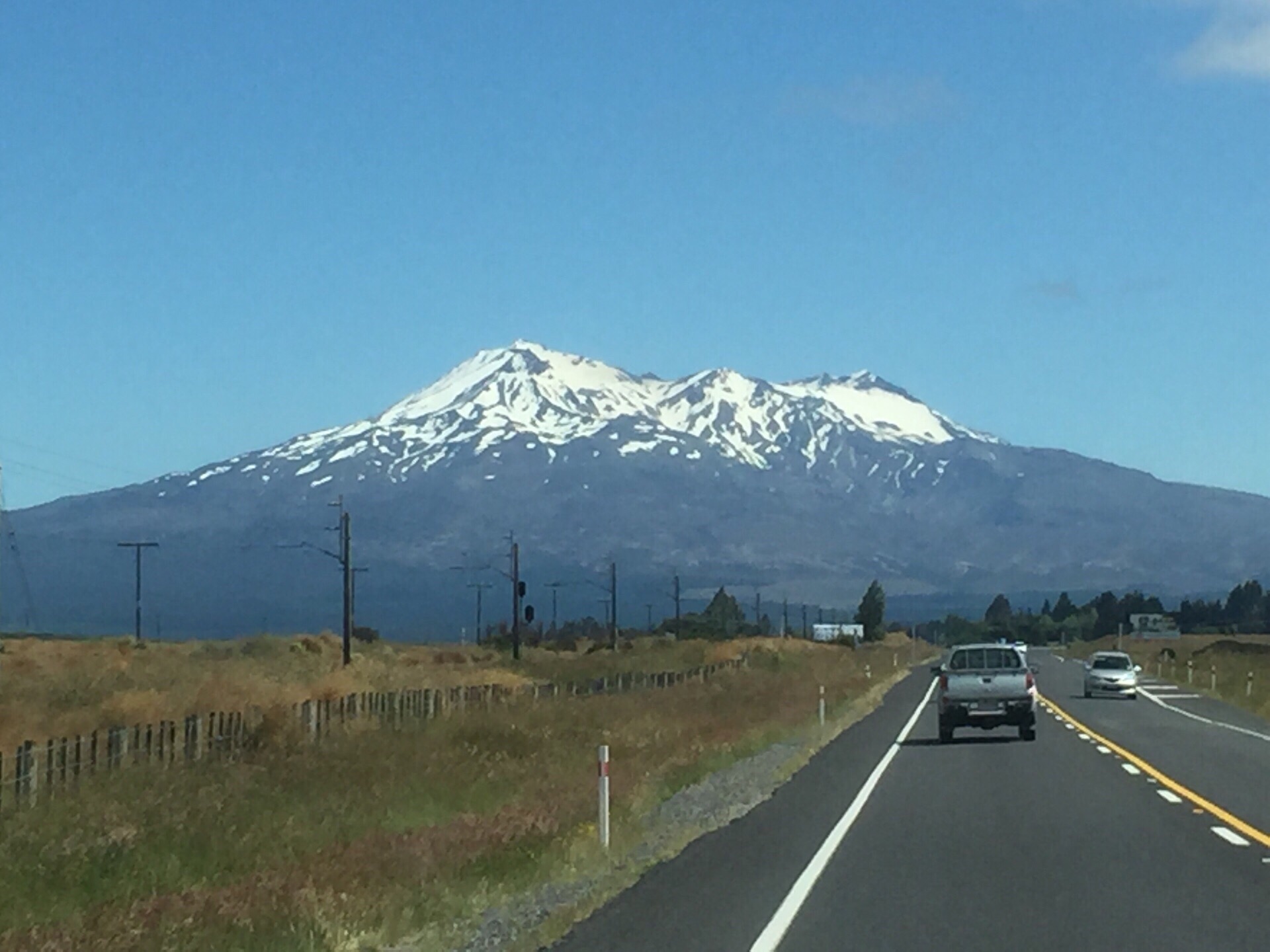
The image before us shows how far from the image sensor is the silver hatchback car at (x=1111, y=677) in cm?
6519

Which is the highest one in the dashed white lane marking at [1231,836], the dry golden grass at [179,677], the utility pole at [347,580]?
the utility pole at [347,580]

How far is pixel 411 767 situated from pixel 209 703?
15.2 metres

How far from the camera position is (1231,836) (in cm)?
2006

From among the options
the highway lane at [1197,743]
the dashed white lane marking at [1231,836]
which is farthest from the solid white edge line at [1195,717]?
the dashed white lane marking at [1231,836]

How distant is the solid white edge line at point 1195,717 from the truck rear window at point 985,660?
16.4ft

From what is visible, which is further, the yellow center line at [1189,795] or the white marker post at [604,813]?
the yellow center line at [1189,795]

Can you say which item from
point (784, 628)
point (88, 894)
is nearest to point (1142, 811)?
point (88, 894)

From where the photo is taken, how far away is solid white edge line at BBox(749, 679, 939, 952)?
1358 cm

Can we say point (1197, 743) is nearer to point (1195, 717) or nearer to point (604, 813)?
point (1195, 717)

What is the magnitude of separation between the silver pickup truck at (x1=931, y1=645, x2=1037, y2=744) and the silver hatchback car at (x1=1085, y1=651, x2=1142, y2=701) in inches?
1026

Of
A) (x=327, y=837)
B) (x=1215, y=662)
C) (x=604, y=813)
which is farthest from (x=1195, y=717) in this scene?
(x=1215, y=662)

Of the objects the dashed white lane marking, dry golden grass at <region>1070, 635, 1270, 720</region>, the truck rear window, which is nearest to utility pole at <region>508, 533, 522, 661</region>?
dry golden grass at <region>1070, 635, 1270, 720</region>

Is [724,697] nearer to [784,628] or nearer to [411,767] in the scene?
[411,767]

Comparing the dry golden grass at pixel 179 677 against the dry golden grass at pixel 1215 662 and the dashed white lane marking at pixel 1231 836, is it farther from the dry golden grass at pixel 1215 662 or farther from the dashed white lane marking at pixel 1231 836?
the dry golden grass at pixel 1215 662
